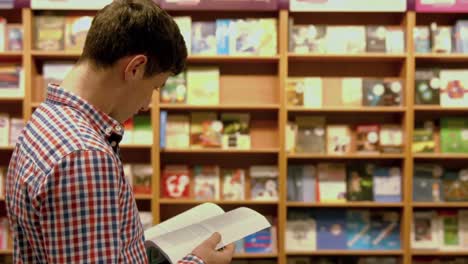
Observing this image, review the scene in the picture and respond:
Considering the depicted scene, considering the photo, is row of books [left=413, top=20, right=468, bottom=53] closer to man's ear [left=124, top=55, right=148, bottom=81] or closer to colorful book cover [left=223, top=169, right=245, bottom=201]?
colorful book cover [left=223, top=169, right=245, bottom=201]

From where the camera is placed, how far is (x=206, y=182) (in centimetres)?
371

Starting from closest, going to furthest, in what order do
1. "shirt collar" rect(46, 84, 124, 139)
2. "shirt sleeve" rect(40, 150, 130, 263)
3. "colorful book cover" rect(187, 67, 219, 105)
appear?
"shirt sleeve" rect(40, 150, 130, 263) → "shirt collar" rect(46, 84, 124, 139) → "colorful book cover" rect(187, 67, 219, 105)

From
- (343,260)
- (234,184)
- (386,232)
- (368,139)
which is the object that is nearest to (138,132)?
(234,184)

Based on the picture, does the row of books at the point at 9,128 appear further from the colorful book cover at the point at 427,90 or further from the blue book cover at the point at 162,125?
the colorful book cover at the point at 427,90

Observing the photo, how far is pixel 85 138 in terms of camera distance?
0.87m

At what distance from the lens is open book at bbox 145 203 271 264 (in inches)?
46.7

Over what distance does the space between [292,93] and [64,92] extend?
109 inches

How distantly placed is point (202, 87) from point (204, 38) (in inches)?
13.9

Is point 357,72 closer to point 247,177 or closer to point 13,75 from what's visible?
point 247,177

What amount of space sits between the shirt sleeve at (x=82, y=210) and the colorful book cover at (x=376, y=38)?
3081mm

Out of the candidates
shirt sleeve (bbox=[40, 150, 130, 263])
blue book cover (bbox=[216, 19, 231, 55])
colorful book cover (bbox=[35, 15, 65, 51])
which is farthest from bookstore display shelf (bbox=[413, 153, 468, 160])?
shirt sleeve (bbox=[40, 150, 130, 263])

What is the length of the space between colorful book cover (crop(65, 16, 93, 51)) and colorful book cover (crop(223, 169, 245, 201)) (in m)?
1.43

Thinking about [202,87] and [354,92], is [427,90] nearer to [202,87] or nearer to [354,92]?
[354,92]

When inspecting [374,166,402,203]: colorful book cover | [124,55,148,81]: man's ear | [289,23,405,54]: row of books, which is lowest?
[374,166,402,203]: colorful book cover
